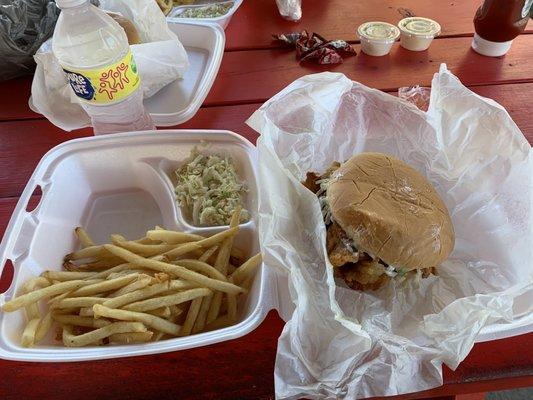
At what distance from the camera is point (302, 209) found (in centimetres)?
97

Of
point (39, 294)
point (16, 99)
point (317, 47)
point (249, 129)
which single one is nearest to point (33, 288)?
point (39, 294)

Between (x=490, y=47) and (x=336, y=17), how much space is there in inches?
22.9

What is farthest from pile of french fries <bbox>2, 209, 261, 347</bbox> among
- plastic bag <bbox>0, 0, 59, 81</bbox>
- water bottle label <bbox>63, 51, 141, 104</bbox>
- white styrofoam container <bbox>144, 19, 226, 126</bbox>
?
plastic bag <bbox>0, 0, 59, 81</bbox>

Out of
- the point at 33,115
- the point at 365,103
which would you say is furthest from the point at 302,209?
the point at 33,115

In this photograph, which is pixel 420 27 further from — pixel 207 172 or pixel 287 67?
pixel 207 172


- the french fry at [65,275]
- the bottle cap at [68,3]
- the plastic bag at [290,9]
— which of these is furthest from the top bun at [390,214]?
the plastic bag at [290,9]

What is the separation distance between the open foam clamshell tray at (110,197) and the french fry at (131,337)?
0.48ft

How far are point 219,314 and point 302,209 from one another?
0.91 feet

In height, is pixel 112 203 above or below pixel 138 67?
below

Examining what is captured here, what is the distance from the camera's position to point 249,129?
1.39 meters

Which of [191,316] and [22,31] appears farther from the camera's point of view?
[22,31]

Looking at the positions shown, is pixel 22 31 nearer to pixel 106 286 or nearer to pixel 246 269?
pixel 106 286

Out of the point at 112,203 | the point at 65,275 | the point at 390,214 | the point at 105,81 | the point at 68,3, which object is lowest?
the point at 112,203

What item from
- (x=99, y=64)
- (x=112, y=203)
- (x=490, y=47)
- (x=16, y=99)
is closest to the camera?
(x=99, y=64)
